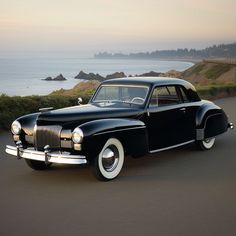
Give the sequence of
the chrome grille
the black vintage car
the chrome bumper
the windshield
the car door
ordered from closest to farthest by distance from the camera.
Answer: the chrome bumper
the black vintage car
the chrome grille
the car door
the windshield

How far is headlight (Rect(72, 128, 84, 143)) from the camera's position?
6.49m

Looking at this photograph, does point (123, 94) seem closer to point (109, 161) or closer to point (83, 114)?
point (83, 114)

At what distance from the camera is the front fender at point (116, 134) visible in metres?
6.55

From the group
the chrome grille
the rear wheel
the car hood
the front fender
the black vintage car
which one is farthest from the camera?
the rear wheel

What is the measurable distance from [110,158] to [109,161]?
53mm

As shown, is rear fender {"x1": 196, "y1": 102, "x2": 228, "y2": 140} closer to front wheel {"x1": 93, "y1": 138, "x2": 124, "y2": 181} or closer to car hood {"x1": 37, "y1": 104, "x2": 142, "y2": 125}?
car hood {"x1": 37, "y1": 104, "x2": 142, "y2": 125}

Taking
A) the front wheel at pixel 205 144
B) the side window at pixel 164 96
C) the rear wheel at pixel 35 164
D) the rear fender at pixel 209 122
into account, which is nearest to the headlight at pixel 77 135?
the rear wheel at pixel 35 164

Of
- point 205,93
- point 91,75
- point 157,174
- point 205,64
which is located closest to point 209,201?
point 157,174

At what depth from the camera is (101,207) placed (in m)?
5.51

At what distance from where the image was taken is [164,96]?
850 cm

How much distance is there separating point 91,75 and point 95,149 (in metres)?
76.8

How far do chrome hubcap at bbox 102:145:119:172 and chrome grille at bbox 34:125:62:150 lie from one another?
744mm

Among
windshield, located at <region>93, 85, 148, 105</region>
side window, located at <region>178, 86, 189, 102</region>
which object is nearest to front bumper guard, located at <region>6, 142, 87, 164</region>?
windshield, located at <region>93, 85, 148, 105</region>

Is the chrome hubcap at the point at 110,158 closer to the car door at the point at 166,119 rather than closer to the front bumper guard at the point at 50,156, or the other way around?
the front bumper guard at the point at 50,156
